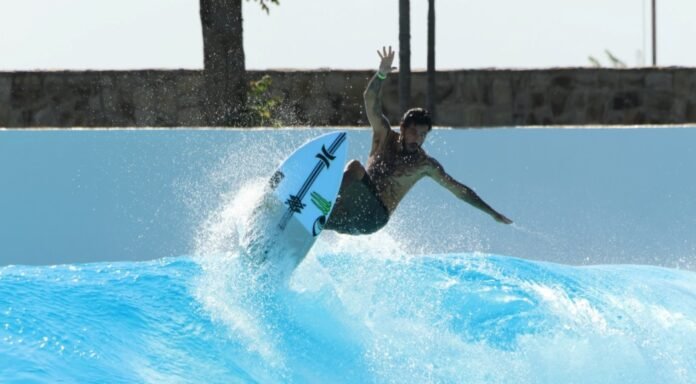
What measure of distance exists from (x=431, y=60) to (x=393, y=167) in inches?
412

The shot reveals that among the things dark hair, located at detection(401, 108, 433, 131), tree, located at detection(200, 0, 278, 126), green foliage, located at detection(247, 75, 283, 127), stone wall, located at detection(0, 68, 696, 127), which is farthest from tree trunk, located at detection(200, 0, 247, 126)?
dark hair, located at detection(401, 108, 433, 131)

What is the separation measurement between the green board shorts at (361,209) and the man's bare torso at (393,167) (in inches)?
2.2

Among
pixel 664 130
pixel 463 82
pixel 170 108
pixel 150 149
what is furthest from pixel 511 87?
pixel 150 149

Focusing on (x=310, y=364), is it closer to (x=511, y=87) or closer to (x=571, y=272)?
(x=571, y=272)

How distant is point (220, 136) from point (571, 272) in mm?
2637

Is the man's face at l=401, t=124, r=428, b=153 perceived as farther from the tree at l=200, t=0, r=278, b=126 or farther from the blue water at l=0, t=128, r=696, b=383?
the tree at l=200, t=0, r=278, b=126

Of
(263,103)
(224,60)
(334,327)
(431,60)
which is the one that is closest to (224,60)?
(224,60)

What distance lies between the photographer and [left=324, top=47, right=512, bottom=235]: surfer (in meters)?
7.34

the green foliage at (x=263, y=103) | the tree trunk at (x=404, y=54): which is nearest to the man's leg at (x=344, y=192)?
the green foliage at (x=263, y=103)

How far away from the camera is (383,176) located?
24.3 ft

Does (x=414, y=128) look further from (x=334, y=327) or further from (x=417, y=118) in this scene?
(x=334, y=327)

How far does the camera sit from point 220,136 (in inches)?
403

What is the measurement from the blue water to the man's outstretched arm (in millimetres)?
805

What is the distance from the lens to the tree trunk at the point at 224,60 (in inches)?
648
